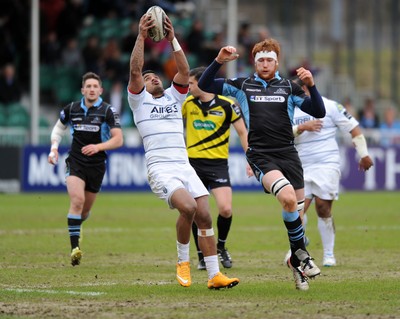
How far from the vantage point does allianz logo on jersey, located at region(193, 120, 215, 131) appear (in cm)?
1384

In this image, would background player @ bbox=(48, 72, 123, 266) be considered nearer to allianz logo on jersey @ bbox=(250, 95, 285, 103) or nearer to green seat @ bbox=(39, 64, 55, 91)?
allianz logo on jersey @ bbox=(250, 95, 285, 103)

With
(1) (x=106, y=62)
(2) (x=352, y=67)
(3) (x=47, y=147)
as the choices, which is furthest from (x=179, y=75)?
(2) (x=352, y=67)

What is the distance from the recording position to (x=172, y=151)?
11344 mm

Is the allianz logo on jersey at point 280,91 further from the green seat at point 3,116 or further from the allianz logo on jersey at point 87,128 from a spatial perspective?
the green seat at point 3,116

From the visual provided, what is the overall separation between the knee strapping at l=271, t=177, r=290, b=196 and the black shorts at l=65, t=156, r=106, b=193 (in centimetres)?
409

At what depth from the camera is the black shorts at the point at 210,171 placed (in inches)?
543

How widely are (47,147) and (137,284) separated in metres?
15.3

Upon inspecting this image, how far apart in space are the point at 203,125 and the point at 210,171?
602mm

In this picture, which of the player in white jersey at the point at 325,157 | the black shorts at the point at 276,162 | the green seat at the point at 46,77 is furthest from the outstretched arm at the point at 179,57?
the green seat at the point at 46,77

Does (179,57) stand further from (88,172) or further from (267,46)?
(88,172)

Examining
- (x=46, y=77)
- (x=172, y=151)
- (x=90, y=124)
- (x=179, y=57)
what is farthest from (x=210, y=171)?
(x=46, y=77)

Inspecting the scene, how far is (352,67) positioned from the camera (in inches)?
1526

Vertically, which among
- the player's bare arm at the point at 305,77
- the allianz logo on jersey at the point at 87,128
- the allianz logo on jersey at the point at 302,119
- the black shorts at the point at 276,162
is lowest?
the black shorts at the point at 276,162

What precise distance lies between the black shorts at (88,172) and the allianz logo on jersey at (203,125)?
5.17ft
